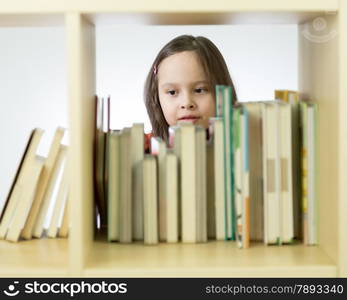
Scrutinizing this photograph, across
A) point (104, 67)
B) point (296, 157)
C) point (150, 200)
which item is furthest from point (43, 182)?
point (104, 67)

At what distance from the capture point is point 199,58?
2738 millimetres

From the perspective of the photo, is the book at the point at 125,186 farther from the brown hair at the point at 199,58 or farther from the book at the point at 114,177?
the brown hair at the point at 199,58

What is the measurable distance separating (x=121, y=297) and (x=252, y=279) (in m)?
0.26

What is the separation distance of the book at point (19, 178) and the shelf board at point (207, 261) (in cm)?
26

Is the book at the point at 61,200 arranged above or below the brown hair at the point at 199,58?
below

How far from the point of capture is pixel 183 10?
1.31 m

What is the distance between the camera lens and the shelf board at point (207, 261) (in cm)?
131

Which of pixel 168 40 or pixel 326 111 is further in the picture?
pixel 168 40

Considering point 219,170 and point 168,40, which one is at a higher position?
point 168,40

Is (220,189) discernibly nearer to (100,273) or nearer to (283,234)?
(283,234)

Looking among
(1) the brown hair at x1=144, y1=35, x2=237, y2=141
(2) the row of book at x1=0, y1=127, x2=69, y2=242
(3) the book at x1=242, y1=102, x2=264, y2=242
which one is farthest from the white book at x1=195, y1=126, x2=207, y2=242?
(1) the brown hair at x1=144, y1=35, x2=237, y2=141

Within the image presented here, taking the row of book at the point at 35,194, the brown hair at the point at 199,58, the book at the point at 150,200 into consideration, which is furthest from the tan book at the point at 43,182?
the brown hair at the point at 199,58

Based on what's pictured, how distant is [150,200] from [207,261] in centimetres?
20

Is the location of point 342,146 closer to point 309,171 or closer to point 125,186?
point 309,171
